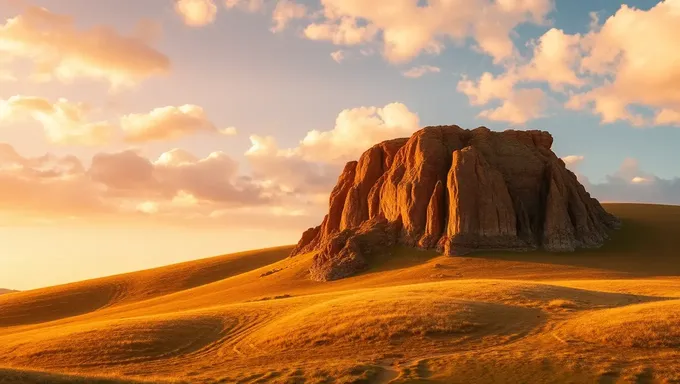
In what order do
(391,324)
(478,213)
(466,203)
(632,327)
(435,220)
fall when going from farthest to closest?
1. (435,220)
2. (478,213)
3. (466,203)
4. (391,324)
5. (632,327)

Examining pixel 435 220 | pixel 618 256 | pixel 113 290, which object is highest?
pixel 435 220

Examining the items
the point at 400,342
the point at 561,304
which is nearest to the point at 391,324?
the point at 400,342

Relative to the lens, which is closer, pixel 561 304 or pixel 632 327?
pixel 632 327

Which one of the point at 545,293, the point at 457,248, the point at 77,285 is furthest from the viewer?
the point at 77,285

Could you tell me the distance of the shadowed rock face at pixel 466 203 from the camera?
8669cm

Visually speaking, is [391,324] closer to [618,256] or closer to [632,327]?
[632,327]

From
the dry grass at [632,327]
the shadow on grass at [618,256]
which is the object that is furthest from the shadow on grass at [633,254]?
the dry grass at [632,327]

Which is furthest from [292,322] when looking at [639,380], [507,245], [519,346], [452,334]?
[507,245]

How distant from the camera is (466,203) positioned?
285 ft

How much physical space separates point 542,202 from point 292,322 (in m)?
68.3

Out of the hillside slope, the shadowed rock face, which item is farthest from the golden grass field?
the hillside slope

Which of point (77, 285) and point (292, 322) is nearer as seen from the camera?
point (292, 322)

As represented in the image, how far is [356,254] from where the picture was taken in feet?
286

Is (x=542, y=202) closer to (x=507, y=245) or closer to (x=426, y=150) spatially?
(x=507, y=245)
